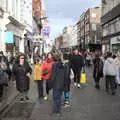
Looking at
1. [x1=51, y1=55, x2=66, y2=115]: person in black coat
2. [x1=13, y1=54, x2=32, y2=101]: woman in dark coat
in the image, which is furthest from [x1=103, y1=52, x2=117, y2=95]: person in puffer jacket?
[x1=51, y1=55, x2=66, y2=115]: person in black coat

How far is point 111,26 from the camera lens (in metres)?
72.2

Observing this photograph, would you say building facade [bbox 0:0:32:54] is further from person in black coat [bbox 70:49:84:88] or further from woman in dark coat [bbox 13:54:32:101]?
woman in dark coat [bbox 13:54:32:101]

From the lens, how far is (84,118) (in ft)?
40.4

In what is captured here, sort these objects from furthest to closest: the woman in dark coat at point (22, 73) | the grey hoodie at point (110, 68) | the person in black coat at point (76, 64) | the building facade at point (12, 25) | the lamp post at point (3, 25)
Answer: the building facade at point (12, 25), the lamp post at point (3, 25), the person in black coat at point (76, 64), the grey hoodie at point (110, 68), the woman in dark coat at point (22, 73)

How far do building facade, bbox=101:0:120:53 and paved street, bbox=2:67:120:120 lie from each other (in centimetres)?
4689

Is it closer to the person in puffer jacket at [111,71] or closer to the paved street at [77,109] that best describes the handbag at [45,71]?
the paved street at [77,109]

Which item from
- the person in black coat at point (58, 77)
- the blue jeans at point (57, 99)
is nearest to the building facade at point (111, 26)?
the blue jeans at point (57, 99)

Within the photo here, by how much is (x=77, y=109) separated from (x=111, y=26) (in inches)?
2319

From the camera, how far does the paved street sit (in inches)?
497

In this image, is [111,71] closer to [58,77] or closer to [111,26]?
[58,77]

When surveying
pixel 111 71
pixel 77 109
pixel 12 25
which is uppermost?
pixel 12 25

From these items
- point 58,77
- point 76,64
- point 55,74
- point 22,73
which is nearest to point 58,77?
point 58,77

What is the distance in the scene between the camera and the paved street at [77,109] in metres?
12.6

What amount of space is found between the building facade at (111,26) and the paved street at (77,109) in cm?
4689
